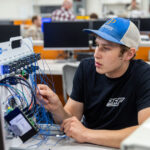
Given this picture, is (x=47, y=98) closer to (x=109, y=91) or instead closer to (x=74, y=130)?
(x=74, y=130)

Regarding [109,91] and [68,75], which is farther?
[68,75]

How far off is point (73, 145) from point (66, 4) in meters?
4.91

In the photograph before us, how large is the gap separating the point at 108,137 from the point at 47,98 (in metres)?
0.34

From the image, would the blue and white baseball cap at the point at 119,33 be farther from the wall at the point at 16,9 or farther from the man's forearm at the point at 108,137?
the wall at the point at 16,9

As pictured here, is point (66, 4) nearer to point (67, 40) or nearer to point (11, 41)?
point (67, 40)

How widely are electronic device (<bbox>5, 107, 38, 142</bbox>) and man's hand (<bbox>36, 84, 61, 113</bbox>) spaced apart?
17 cm

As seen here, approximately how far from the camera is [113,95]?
49.3 inches

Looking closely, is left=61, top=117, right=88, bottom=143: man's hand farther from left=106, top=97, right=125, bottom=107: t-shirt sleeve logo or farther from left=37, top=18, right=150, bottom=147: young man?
left=106, top=97, right=125, bottom=107: t-shirt sleeve logo

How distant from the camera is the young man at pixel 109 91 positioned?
1.10 meters

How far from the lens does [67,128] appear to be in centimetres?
106

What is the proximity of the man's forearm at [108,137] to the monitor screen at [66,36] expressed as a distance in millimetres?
2167

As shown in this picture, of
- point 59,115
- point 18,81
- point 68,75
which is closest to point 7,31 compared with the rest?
point 68,75

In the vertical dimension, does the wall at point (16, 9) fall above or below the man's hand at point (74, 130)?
above

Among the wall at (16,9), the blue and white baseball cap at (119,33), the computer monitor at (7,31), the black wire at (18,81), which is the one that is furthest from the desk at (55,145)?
the wall at (16,9)
